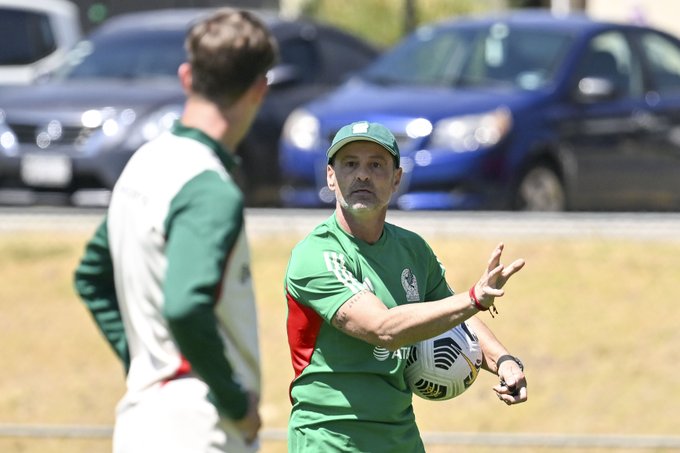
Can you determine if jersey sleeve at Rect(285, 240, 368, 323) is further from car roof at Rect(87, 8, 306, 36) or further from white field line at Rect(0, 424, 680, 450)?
car roof at Rect(87, 8, 306, 36)

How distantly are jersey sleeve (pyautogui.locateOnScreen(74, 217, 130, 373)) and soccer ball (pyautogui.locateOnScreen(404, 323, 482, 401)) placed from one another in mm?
1040

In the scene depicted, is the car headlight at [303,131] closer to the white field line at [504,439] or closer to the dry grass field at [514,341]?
the dry grass field at [514,341]

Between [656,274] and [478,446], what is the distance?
258cm

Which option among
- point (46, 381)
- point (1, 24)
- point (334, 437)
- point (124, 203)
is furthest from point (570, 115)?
point (124, 203)

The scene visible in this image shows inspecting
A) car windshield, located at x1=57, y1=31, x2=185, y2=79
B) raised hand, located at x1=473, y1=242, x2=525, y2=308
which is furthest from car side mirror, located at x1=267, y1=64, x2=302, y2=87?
raised hand, located at x1=473, y1=242, x2=525, y2=308

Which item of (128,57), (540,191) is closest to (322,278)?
(540,191)

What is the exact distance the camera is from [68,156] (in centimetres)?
1298

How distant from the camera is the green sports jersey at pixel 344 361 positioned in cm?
465

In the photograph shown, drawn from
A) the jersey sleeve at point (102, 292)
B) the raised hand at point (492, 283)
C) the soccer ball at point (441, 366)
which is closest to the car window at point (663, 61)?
the soccer ball at point (441, 366)

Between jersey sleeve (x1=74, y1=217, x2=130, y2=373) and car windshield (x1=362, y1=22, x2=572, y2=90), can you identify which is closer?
jersey sleeve (x1=74, y1=217, x2=130, y2=373)

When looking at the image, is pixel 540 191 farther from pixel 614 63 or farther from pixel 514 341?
pixel 514 341

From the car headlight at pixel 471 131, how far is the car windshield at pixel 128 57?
300 cm

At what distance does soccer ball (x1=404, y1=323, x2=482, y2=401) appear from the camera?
4.80m

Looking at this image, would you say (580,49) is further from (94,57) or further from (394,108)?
(94,57)
